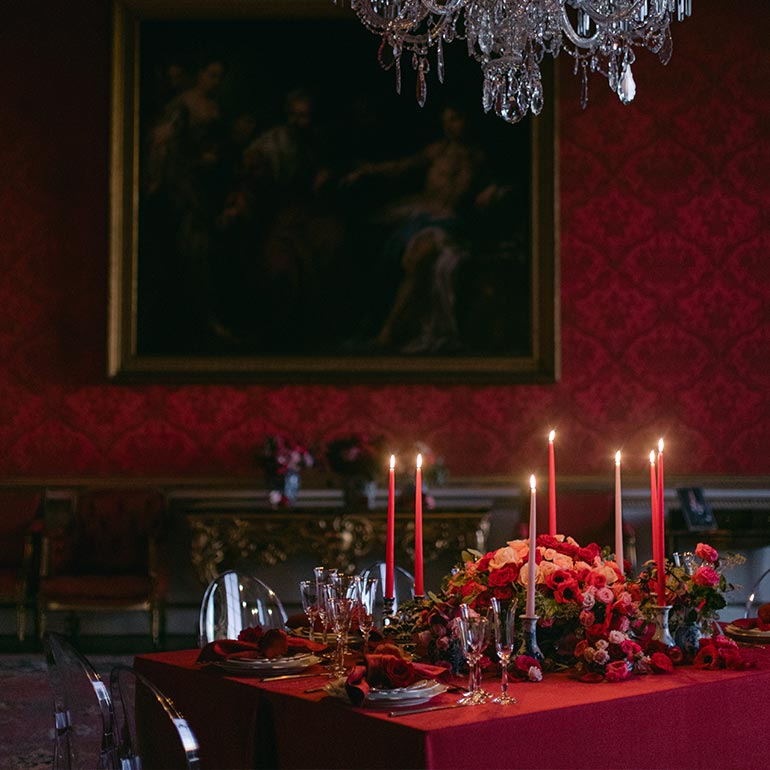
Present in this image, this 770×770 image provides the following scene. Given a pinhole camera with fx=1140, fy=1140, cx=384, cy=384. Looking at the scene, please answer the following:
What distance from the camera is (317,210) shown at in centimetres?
688

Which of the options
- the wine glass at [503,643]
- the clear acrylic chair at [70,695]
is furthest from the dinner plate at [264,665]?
the wine glass at [503,643]

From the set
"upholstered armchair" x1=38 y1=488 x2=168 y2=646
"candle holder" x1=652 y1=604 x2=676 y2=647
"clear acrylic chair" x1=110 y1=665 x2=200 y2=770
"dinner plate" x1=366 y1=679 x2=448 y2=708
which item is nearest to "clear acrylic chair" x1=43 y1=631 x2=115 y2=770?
"clear acrylic chair" x1=110 y1=665 x2=200 y2=770

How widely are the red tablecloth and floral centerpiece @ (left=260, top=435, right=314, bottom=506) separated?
380 centimetres

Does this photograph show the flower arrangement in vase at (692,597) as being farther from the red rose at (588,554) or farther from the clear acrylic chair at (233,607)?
the clear acrylic chair at (233,607)

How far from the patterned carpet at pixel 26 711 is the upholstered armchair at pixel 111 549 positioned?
35cm

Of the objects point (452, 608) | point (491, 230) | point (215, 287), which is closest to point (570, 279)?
point (491, 230)

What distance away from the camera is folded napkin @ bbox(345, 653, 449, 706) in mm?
2152

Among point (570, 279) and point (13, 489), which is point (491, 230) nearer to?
point (570, 279)

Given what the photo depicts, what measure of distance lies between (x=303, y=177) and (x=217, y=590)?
152 inches

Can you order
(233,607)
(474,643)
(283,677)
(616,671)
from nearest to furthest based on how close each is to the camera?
(474,643) → (616,671) → (283,677) → (233,607)

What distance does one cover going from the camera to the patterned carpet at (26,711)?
4.11 meters

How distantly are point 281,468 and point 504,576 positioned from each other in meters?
3.95

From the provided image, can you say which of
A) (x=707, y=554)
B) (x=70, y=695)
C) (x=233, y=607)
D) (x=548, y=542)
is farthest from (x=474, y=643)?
(x=233, y=607)

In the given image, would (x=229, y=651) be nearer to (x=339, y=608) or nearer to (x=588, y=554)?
(x=339, y=608)
